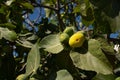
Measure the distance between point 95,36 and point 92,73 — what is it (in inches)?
9.2

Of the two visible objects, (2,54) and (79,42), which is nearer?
(79,42)

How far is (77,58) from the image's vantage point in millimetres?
1990

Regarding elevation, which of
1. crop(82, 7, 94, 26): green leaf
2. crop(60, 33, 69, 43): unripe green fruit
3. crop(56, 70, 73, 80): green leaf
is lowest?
crop(56, 70, 73, 80): green leaf

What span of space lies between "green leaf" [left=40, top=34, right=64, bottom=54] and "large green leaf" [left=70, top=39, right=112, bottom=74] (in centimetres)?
8

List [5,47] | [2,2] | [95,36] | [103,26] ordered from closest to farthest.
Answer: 1. [103,26]
2. [95,36]
3. [5,47]
4. [2,2]

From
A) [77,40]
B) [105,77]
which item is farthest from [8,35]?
[105,77]

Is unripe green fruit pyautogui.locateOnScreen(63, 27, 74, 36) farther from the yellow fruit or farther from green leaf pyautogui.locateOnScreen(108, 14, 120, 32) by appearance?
green leaf pyautogui.locateOnScreen(108, 14, 120, 32)

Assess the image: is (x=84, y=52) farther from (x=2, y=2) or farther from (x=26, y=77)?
(x=2, y=2)

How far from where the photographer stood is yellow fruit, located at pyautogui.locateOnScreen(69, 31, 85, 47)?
6.53 feet

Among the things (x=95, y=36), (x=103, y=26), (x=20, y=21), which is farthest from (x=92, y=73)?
(x=20, y=21)

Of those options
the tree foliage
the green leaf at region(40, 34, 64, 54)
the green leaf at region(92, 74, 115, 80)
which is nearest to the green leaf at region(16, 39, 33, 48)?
the tree foliage

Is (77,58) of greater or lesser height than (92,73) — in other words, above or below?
above

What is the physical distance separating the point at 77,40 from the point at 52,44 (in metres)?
0.15

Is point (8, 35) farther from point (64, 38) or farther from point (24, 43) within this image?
point (64, 38)
